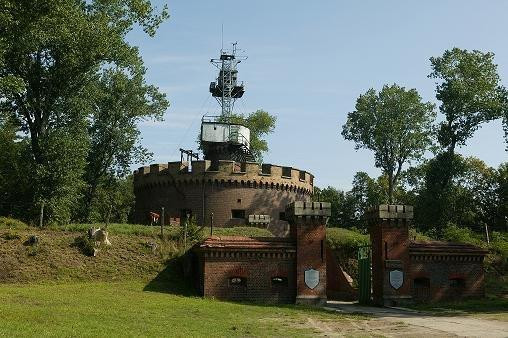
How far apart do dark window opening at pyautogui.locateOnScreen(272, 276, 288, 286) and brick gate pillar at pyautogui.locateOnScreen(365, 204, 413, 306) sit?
160 inches

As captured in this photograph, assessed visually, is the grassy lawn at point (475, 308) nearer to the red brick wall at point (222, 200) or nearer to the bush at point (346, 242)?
the bush at point (346, 242)

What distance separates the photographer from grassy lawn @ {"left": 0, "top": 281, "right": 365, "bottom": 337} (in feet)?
45.1

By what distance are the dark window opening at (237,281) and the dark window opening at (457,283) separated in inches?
361

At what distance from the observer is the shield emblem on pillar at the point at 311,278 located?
972 inches

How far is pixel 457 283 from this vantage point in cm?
2638

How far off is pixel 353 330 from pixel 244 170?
2291cm

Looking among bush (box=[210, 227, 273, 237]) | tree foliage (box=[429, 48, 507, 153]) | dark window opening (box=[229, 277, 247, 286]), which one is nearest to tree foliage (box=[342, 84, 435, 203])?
tree foliage (box=[429, 48, 507, 153])

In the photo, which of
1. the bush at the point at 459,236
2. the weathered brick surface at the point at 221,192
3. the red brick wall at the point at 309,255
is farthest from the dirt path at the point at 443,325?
the weathered brick surface at the point at 221,192

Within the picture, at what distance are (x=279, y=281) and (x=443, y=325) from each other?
8816mm

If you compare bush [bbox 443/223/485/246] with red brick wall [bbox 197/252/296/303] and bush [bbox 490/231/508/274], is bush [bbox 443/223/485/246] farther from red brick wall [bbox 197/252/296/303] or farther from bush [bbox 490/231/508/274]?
red brick wall [bbox 197/252/296/303]

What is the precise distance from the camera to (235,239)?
24797 millimetres

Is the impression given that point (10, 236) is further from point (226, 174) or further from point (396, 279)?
point (396, 279)

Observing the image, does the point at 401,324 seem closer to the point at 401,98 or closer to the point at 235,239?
the point at 235,239

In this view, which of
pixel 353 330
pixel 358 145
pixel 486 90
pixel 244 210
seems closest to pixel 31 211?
pixel 244 210
